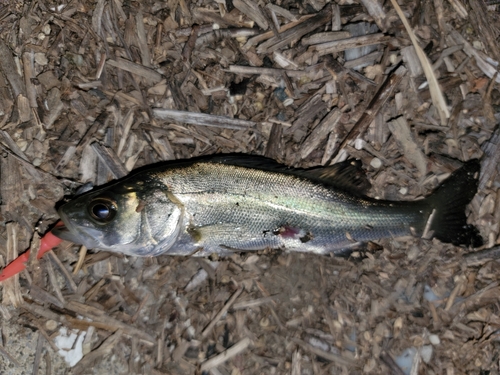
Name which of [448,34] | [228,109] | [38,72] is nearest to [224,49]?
[228,109]

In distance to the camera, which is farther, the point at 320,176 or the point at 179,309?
the point at 179,309

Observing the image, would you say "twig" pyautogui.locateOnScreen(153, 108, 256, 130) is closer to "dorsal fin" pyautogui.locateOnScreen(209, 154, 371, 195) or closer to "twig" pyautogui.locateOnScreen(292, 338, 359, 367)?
"dorsal fin" pyautogui.locateOnScreen(209, 154, 371, 195)

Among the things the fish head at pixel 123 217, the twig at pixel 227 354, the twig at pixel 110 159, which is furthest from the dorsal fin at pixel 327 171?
the twig at pixel 227 354

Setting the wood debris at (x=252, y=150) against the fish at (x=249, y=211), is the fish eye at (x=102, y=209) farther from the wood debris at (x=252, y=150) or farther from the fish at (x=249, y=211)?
the wood debris at (x=252, y=150)

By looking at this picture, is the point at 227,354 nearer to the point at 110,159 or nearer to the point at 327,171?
the point at 327,171

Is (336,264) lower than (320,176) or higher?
lower

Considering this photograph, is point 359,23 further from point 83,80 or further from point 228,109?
point 83,80

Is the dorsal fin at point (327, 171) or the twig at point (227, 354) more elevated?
the dorsal fin at point (327, 171)
